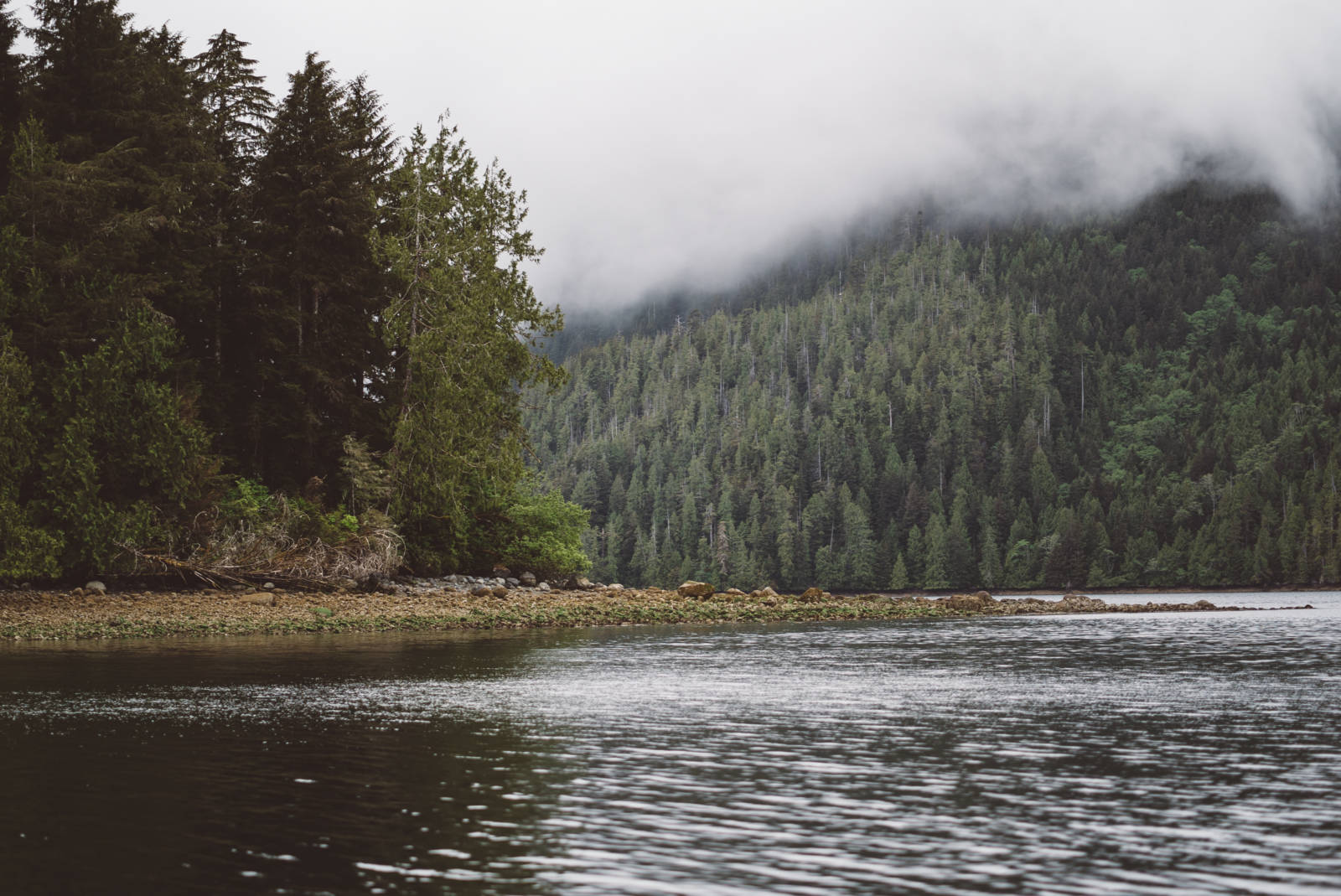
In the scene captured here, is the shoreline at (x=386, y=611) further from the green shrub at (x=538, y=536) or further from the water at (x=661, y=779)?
the water at (x=661, y=779)

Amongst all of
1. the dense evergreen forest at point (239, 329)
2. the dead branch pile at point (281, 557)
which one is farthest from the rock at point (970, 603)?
the dead branch pile at point (281, 557)

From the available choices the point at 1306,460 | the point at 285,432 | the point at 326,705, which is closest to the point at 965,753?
the point at 326,705

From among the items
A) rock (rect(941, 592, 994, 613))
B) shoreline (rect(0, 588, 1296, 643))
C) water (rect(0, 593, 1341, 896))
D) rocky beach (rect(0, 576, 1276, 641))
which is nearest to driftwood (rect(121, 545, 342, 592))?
rocky beach (rect(0, 576, 1276, 641))

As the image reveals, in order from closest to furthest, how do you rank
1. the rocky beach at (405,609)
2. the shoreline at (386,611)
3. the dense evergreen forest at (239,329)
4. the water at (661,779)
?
the water at (661,779) < the shoreline at (386,611) < the rocky beach at (405,609) < the dense evergreen forest at (239,329)

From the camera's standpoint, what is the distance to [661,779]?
14633 mm

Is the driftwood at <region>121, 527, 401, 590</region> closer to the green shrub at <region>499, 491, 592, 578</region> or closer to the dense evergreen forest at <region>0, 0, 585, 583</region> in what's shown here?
the dense evergreen forest at <region>0, 0, 585, 583</region>

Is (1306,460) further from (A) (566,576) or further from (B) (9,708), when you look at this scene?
(B) (9,708)

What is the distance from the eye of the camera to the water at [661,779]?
10.4 metres

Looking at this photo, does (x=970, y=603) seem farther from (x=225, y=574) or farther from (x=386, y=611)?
(x=225, y=574)

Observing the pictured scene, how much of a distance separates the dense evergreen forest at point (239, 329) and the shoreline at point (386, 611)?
2.07m

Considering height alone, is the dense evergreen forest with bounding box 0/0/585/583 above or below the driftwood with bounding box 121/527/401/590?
above

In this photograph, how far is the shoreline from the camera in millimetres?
39562

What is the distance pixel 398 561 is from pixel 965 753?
4167 centimetres

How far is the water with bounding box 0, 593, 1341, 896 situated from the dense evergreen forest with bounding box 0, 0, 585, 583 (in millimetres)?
18869
